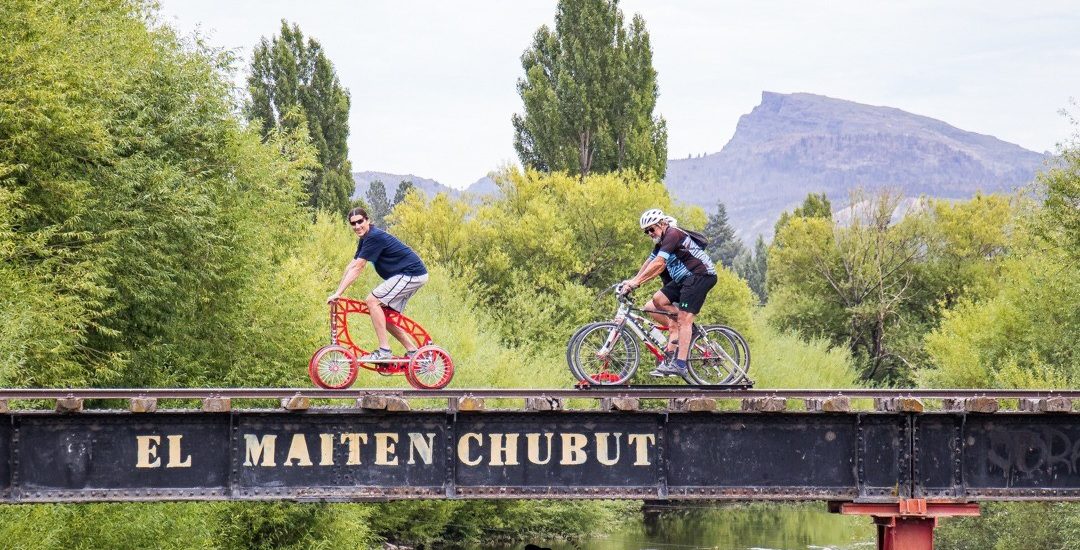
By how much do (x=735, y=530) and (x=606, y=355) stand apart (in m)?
34.8

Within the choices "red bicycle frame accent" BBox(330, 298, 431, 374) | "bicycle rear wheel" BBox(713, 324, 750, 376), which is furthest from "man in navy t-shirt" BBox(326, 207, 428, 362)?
"bicycle rear wheel" BBox(713, 324, 750, 376)

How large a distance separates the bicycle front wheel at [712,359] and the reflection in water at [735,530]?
2721 cm

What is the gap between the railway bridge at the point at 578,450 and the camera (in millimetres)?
15688

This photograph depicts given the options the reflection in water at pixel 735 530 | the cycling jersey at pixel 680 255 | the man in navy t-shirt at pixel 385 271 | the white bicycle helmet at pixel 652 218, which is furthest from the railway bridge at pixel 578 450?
the reflection in water at pixel 735 530

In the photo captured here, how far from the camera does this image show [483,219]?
61281 mm

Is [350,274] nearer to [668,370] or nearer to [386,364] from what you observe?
[386,364]

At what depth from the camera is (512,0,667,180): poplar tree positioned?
62.1 metres

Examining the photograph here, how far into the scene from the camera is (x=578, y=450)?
1628 cm

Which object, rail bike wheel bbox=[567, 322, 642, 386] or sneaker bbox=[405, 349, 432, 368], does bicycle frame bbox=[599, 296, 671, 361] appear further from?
sneaker bbox=[405, 349, 432, 368]

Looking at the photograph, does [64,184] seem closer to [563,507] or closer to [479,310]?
[563,507]

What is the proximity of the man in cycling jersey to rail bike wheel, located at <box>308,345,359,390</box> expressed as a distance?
348cm

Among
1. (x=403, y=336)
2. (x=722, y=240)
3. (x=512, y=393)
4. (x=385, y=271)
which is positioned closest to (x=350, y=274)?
(x=385, y=271)

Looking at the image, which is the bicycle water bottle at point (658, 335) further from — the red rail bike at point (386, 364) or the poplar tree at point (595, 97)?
the poplar tree at point (595, 97)

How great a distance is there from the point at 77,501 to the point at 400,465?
11.9ft
